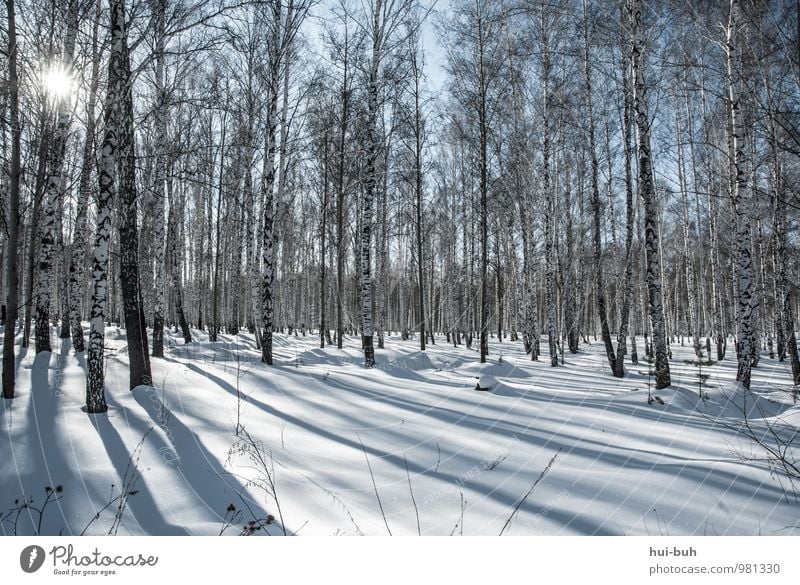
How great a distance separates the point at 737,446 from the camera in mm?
4434

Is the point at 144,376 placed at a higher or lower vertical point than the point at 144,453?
higher

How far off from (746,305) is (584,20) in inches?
287

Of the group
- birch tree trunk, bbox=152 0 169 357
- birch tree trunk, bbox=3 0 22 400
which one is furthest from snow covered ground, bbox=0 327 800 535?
birch tree trunk, bbox=152 0 169 357

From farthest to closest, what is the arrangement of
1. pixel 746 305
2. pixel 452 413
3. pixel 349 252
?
1. pixel 349 252
2. pixel 746 305
3. pixel 452 413

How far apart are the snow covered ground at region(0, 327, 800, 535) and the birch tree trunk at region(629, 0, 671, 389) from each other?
826mm

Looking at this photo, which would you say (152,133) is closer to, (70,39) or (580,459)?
(70,39)

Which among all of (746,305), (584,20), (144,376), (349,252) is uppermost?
(584,20)

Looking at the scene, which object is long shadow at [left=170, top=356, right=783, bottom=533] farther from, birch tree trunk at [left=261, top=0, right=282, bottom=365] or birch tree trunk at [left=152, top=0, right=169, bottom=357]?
birch tree trunk at [left=152, top=0, right=169, bottom=357]

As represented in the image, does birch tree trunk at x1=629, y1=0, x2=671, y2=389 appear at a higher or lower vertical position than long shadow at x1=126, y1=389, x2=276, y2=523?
higher

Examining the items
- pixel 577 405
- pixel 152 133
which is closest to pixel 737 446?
pixel 577 405

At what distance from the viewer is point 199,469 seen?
3.74 meters

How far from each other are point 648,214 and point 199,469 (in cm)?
780
